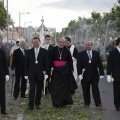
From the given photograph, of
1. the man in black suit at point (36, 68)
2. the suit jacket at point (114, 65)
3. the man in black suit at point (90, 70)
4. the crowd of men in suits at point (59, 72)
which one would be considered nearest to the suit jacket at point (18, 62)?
the crowd of men in suits at point (59, 72)

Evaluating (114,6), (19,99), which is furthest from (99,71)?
(114,6)

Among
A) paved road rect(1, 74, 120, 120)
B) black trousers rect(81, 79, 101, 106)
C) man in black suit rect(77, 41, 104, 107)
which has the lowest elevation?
paved road rect(1, 74, 120, 120)

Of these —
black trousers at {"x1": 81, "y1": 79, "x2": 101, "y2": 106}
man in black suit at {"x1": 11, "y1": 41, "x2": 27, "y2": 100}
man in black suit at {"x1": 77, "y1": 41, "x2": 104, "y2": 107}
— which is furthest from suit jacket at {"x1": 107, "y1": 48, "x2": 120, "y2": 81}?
man in black suit at {"x1": 11, "y1": 41, "x2": 27, "y2": 100}

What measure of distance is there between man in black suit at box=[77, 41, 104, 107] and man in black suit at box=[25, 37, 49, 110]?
1050mm

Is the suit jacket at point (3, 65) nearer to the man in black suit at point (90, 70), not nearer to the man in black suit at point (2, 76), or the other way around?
the man in black suit at point (2, 76)

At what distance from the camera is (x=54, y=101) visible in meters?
12.6

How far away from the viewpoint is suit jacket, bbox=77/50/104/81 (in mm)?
12671

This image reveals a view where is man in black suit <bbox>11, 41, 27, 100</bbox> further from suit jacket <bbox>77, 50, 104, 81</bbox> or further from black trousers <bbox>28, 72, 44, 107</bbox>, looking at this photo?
suit jacket <bbox>77, 50, 104, 81</bbox>

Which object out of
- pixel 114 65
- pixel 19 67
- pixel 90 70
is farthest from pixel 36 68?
pixel 19 67

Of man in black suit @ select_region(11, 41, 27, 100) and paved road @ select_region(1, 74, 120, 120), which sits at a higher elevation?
man in black suit @ select_region(11, 41, 27, 100)

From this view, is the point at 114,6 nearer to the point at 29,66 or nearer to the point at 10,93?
the point at 10,93

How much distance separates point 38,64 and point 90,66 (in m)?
1.48

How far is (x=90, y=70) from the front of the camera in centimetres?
1267

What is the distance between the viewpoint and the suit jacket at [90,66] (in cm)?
1267
